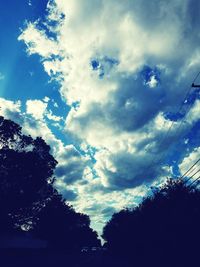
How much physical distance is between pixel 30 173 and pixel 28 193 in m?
3.45

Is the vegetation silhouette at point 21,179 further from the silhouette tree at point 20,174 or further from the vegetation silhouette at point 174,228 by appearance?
the vegetation silhouette at point 174,228

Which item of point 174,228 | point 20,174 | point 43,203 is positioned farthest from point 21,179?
point 174,228

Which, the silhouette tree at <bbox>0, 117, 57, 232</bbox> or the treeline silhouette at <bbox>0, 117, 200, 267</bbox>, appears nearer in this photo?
the treeline silhouette at <bbox>0, 117, 200, 267</bbox>

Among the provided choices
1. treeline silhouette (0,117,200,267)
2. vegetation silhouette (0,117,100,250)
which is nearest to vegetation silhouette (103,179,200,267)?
treeline silhouette (0,117,200,267)

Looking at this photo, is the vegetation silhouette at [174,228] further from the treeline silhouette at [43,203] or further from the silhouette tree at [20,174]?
the silhouette tree at [20,174]

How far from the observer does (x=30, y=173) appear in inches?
1854

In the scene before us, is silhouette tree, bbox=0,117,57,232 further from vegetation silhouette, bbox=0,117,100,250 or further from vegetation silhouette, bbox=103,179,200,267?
vegetation silhouette, bbox=103,179,200,267

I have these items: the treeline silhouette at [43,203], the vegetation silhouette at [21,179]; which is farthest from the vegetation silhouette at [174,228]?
the vegetation silhouette at [21,179]

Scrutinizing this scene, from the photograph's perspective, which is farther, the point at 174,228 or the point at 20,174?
the point at 20,174

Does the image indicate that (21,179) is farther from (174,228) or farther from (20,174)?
(174,228)

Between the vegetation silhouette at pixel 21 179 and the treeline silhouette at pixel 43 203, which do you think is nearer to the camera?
the treeline silhouette at pixel 43 203

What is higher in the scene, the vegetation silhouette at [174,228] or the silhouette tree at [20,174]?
the silhouette tree at [20,174]

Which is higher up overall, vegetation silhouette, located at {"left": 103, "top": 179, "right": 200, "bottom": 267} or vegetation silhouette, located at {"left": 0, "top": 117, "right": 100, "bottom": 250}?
vegetation silhouette, located at {"left": 0, "top": 117, "right": 100, "bottom": 250}

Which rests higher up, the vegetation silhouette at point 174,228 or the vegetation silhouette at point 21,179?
the vegetation silhouette at point 21,179
